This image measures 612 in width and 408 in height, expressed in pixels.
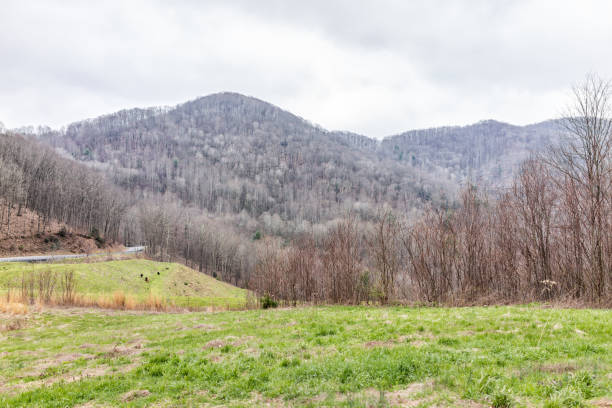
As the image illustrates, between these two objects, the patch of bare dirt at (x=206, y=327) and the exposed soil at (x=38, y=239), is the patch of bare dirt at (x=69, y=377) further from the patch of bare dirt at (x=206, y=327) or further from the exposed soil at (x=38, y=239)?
the exposed soil at (x=38, y=239)

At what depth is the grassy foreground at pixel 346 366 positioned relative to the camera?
5.50 m

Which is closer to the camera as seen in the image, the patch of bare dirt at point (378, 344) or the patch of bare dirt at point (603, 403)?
the patch of bare dirt at point (603, 403)

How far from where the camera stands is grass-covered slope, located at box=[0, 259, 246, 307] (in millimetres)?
31797

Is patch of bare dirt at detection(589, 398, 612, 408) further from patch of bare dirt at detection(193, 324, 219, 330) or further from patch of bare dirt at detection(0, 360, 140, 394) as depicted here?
patch of bare dirt at detection(193, 324, 219, 330)

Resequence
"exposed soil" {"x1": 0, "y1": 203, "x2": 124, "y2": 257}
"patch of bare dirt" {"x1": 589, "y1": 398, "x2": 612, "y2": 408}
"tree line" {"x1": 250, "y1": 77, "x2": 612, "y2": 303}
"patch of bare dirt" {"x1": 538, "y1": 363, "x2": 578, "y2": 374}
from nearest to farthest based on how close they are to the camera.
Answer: "patch of bare dirt" {"x1": 589, "y1": 398, "x2": 612, "y2": 408}, "patch of bare dirt" {"x1": 538, "y1": 363, "x2": 578, "y2": 374}, "tree line" {"x1": 250, "y1": 77, "x2": 612, "y2": 303}, "exposed soil" {"x1": 0, "y1": 203, "x2": 124, "y2": 257}

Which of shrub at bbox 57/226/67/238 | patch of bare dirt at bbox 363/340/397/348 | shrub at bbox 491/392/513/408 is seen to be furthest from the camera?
shrub at bbox 57/226/67/238

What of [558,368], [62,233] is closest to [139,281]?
[62,233]

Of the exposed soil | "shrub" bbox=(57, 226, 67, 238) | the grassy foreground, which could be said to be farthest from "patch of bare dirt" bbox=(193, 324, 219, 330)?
"shrub" bbox=(57, 226, 67, 238)

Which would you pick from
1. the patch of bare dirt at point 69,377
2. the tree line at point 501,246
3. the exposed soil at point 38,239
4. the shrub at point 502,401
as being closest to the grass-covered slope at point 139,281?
the tree line at point 501,246

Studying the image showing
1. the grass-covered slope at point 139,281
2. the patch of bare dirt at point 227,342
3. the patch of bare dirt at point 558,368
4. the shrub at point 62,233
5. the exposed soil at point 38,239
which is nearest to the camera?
the patch of bare dirt at point 558,368

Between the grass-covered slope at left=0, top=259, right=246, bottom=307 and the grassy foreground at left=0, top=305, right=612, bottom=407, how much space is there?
62.3 ft

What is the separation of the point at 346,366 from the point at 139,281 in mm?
43564

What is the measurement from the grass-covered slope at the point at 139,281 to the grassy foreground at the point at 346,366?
62.3 ft

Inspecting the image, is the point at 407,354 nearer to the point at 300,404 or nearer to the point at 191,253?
the point at 300,404
